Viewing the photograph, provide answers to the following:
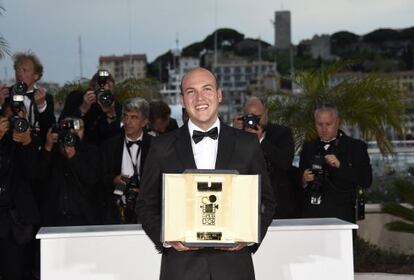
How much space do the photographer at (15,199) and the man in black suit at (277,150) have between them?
1.71 meters

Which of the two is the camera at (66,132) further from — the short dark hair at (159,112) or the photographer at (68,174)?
the short dark hair at (159,112)

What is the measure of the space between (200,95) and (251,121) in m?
2.82

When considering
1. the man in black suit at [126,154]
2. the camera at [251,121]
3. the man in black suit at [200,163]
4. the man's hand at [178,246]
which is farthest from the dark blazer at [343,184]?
the man's hand at [178,246]

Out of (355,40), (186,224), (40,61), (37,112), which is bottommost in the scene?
(186,224)

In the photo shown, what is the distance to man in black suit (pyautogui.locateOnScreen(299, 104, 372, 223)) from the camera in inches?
259

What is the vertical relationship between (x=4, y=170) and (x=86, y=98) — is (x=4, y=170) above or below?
below

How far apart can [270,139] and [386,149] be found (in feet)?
12.9

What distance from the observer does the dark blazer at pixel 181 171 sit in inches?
148

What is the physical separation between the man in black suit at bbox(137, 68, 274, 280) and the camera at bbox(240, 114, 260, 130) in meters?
2.62

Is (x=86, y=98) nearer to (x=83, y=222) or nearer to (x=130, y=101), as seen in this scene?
(x=130, y=101)

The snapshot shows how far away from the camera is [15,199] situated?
6.22m

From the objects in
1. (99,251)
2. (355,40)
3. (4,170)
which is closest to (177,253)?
(99,251)

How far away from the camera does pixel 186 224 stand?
141 inches

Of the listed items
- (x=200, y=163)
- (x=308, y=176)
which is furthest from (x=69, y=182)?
(x=200, y=163)
